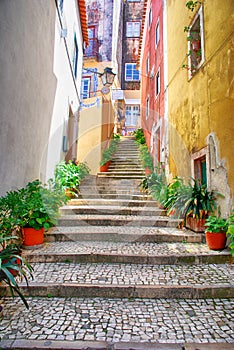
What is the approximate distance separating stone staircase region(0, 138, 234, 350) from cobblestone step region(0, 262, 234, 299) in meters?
0.01

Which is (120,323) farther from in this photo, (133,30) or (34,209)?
(133,30)

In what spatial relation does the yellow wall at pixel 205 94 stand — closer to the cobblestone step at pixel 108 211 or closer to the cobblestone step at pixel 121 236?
the cobblestone step at pixel 121 236

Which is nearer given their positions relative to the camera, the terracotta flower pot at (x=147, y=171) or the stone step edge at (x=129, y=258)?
the stone step edge at (x=129, y=258)

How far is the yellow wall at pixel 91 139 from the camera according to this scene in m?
8.77

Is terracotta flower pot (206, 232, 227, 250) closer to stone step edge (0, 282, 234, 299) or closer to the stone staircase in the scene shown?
the stone staircase

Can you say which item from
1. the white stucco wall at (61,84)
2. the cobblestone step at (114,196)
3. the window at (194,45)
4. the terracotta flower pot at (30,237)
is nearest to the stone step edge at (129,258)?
the terracotta flower pot at (30,237)

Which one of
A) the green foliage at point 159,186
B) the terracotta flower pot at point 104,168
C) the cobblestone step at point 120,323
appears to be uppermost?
the terracotta flower pot at point 104,168

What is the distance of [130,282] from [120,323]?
1.93 feet

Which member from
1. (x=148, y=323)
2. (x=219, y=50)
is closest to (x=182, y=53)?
(x=219, y=50)

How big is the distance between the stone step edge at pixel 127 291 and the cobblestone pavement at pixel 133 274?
0.09 m

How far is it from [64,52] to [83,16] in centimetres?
347

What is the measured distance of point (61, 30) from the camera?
5703 millimetres

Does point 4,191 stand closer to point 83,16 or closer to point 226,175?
point 226,175

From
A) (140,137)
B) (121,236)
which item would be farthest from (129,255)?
(140,137)
